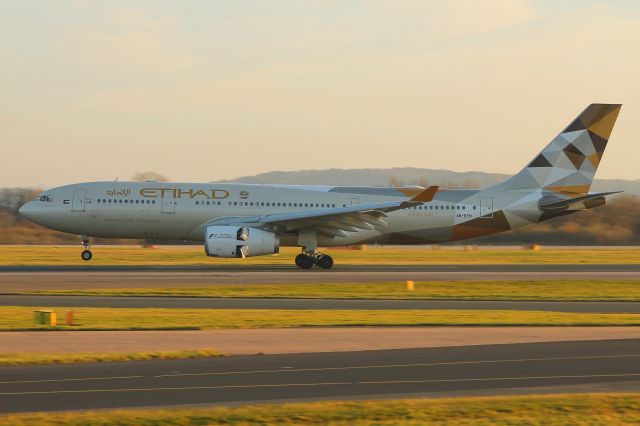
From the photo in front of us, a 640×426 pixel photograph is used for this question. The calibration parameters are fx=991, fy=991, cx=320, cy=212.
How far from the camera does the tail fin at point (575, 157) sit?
5081 centimetres

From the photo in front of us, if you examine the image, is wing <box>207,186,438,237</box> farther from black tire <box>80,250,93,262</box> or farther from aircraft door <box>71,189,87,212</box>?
black tire <box>80,250,93,262</box>

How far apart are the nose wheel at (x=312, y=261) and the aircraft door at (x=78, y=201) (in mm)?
10530

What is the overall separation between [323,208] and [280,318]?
2254 cm

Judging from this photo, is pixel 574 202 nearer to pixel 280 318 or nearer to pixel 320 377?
pixel 280 318

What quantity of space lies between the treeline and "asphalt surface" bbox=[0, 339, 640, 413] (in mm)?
68493

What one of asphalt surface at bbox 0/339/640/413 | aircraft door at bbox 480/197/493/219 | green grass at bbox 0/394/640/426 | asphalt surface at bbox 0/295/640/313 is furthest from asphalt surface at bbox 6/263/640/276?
green grass at bbox 0/394/640/426

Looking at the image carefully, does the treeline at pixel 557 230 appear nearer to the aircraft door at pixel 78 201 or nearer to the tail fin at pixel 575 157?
the tail fin at pixel 575 157

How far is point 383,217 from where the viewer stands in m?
47.7

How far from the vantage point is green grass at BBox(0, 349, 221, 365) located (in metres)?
17.8

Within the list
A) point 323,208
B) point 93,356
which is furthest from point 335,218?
point 93,356

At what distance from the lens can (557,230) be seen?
95688mm

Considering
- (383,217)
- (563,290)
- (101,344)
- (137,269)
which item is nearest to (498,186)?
(383,217)

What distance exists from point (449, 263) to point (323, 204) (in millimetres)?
9807

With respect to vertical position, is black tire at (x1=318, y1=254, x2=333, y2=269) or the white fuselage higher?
the white fuselage
